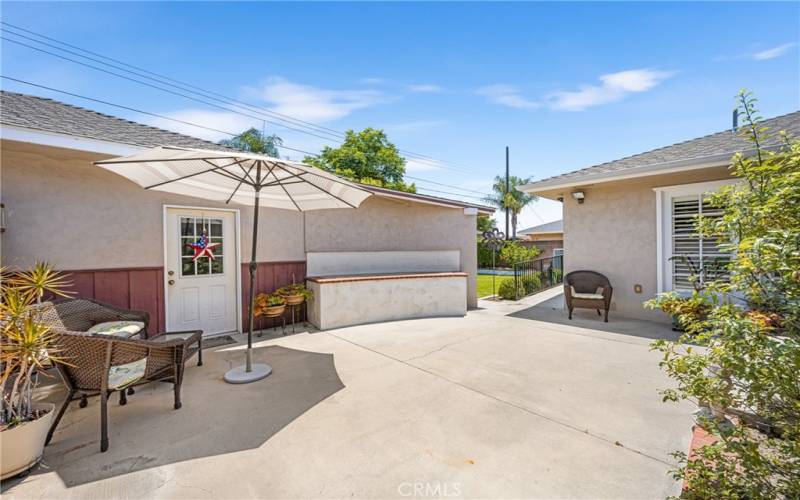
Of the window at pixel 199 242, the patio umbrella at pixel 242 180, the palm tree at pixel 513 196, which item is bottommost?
the window at pixel 199 242

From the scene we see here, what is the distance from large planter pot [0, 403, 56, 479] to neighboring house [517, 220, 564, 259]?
927 inches

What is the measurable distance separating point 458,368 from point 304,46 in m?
8.52

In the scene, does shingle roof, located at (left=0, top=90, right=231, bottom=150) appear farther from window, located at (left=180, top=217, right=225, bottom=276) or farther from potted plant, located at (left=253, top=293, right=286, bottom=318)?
potted plant, located at (left=253, top=293, right=286, bottom=318)

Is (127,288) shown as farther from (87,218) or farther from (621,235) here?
(621,235)

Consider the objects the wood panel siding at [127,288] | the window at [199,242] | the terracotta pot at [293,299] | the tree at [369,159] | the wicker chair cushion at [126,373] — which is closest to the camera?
the wicker chair cushion at [126,373]

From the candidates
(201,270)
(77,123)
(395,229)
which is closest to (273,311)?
(201,270)

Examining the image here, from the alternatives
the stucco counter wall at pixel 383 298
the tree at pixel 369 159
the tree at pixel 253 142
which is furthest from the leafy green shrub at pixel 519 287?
the tree at pixel 369 159

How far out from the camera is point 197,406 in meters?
3.27

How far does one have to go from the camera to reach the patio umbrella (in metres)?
3.20

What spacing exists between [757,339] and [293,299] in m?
6.04

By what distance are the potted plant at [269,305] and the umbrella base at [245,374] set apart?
166 centimetres

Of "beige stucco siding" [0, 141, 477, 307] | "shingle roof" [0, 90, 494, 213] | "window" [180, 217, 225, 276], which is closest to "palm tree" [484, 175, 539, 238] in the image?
"shingle roof" [0, 90, 494, 213]

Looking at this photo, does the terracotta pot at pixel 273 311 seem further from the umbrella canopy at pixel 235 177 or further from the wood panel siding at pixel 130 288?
the umbrella canopy at pixel 235 177

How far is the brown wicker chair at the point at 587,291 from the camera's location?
6.65 meters
